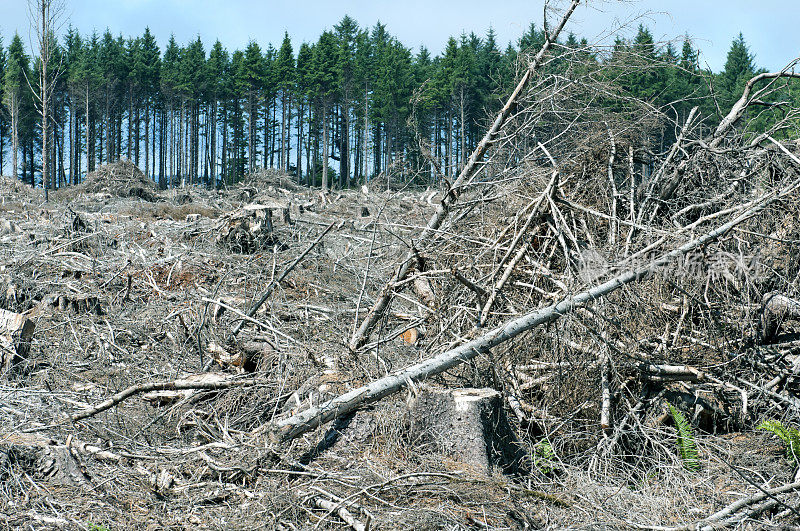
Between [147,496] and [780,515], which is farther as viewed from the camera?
[147,496]

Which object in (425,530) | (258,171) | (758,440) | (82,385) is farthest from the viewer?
(258,171)

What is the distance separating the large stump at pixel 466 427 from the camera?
3.77 m

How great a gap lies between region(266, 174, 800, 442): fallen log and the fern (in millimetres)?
1005

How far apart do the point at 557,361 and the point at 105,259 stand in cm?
704

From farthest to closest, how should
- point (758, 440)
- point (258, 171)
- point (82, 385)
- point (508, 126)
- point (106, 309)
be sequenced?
point (258, 171), point (106, 309), point (508, 126), point (82, 385), point (758, 440)

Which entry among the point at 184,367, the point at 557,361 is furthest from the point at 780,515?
the point at 184,367

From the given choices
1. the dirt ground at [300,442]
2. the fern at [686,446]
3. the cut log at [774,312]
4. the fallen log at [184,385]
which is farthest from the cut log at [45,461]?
the cut log at [774,312]

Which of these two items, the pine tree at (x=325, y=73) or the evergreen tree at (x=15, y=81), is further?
the pine tree at (x=325, y=73)

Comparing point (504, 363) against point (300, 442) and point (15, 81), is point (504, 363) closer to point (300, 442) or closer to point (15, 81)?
point (300, 442)

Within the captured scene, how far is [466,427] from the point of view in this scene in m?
3.80

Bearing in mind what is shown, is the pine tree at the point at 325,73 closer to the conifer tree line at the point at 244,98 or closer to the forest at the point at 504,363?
the conifer tree line at the point at 244,98

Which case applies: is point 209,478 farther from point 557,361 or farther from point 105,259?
point 105,259

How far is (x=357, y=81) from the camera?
50594 mm

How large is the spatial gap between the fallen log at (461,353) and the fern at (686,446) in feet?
3.30
